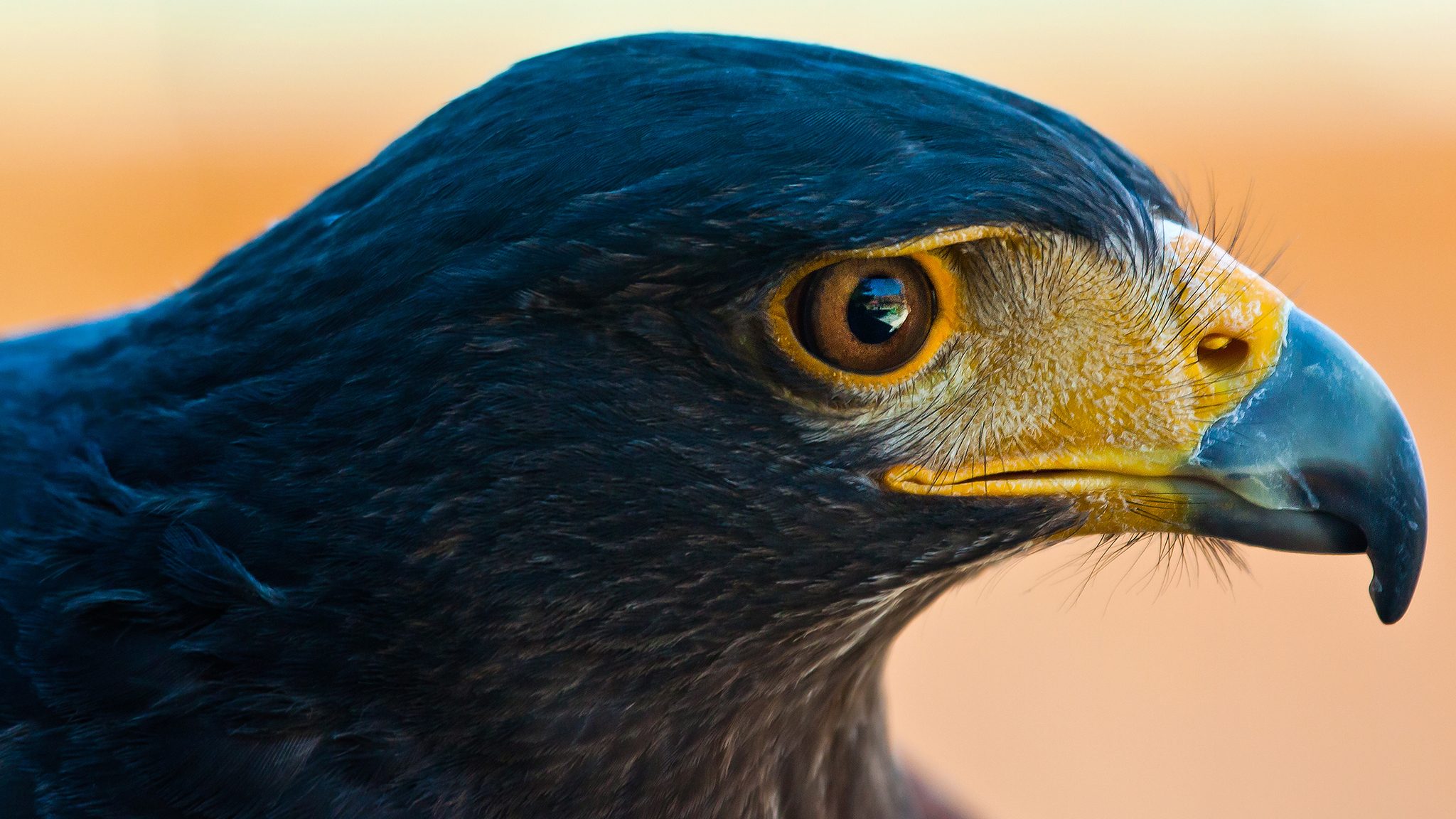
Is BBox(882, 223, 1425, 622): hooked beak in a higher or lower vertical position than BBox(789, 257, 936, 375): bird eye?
lower

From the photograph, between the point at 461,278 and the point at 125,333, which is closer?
the point at 461,278

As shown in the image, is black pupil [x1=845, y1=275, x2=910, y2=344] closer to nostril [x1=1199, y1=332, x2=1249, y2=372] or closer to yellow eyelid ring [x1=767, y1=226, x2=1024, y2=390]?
yellow eyelid ring [x1=767, y1=226, x2=1024, y2=390]

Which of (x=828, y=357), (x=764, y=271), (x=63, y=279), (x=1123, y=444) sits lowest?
(x=1123, y=444)

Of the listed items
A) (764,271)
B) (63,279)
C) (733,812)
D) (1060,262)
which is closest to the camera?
(764,271)

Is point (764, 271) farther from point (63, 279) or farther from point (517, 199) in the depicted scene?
point (63, 279)

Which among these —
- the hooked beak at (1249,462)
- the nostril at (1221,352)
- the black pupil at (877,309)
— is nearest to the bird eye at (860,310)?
the black pupil at (877,309)

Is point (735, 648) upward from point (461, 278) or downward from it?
downward

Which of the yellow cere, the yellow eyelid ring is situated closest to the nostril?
the yellow cere

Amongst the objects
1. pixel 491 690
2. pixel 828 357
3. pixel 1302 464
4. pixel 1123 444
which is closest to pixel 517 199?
pixel 828 357

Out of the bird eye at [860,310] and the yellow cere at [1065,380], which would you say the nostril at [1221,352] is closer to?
the yellow cere at [1065,380]
